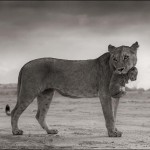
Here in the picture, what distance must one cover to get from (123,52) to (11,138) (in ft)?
8.93

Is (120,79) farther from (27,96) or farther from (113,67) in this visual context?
(27,96)

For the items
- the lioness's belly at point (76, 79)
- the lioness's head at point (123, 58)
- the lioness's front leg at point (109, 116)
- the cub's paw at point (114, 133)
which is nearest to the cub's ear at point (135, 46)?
the lioness's head at point (123, 58)

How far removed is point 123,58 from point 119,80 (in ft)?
1.83

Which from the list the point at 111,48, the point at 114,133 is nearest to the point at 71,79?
the point at 111,48

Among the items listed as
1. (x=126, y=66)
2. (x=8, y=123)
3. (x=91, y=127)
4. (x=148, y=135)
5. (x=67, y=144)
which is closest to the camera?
(x=67, y=144)

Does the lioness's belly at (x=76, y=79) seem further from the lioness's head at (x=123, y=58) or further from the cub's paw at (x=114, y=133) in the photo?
the cub's paw at (x=114, y=133)

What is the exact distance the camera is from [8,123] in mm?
12469

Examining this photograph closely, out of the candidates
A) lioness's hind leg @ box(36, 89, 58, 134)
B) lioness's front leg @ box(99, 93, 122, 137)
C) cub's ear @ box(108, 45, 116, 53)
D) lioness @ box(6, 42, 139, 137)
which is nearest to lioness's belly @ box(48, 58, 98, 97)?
lioness @ box(6, 42, 139, 137)

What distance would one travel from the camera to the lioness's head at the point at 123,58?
9305mm

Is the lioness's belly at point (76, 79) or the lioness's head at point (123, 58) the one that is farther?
the lioness's belly at point (76, 79)

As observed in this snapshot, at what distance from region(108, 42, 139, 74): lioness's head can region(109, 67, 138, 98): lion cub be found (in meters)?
0.17

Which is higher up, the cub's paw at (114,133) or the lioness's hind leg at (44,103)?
the lioness's hind leg at (44,103)

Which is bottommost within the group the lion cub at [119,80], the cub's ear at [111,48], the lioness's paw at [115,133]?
the lioness's paw at [115,133]

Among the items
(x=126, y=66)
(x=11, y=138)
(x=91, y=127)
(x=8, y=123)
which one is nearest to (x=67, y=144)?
(x=11, y=138)
